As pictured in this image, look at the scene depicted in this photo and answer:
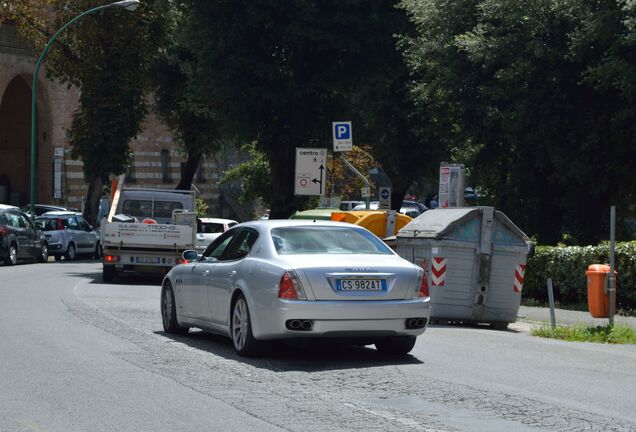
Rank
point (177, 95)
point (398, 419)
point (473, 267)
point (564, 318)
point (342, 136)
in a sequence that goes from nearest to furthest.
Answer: point (398, 419), point (473, 267), point (564, 318), point (342, 136), point (177, 95)

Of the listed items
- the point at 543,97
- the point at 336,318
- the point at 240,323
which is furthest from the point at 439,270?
the point at 543,97

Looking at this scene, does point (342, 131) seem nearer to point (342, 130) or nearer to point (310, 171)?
point (342, 130)

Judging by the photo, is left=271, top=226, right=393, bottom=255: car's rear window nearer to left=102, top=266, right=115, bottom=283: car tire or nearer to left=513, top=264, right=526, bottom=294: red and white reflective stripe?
left=513, top=264, right=526, bottom=294: red and white reflective stripe

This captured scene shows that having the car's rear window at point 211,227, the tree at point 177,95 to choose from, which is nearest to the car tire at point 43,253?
the car's rear window at point 211,227

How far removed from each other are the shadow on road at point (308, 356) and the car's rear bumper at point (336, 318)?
1.00 feet

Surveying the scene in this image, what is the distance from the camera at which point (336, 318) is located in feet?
40.0

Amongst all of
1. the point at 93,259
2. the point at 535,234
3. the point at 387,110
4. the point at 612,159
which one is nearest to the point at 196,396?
the point at 612,159

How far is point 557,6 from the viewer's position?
1091 inches

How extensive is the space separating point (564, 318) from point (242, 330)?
29.2 feet

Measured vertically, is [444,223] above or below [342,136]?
below

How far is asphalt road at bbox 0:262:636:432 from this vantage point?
29.1 ft

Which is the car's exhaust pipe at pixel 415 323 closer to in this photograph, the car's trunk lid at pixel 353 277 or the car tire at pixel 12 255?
the car's trunk lid at pixel 353 277

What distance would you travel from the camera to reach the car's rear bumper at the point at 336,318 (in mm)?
12125

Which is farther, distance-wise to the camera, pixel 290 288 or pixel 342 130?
pixel 342 130
